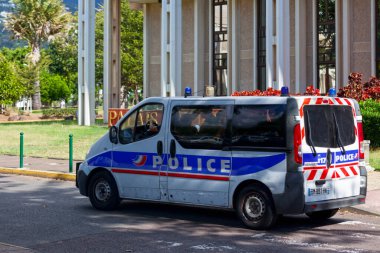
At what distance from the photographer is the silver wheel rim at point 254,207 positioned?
33.8ft

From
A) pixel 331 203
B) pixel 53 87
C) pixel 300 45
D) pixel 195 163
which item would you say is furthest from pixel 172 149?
pixel 53 87

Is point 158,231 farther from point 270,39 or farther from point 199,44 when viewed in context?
point 199,44

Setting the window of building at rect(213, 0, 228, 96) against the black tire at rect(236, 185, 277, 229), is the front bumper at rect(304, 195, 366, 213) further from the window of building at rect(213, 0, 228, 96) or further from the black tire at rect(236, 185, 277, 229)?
the window of building at rect(213, 0, 228, 96)

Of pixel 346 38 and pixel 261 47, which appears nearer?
pixel 346 38

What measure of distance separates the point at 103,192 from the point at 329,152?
4175 mm

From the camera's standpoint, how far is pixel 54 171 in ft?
60.6

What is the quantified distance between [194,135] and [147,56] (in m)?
34.1

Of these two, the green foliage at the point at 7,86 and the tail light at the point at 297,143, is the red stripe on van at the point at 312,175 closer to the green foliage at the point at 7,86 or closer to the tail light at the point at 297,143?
the tail light at the point at 297,143

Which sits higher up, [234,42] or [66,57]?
[66,57]

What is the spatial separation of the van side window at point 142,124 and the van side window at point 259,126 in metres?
1.51

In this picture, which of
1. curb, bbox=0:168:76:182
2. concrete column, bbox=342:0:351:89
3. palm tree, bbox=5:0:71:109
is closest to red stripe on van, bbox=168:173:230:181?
curb, bbox=0:168:76:182

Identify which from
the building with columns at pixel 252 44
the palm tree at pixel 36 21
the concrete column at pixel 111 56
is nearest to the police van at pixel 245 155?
the building with columns at pixel 252 44

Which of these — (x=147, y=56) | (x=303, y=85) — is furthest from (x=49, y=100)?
(x=303, y=85)

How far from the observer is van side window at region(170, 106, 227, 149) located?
35.6ft
